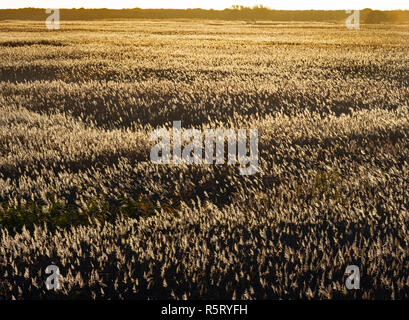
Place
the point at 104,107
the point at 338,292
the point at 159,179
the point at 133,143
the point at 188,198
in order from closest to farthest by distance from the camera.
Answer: the point at 338,292 → the point at 188,198 → the point at 159,179 → the point at 133,143 → the point at 104,107

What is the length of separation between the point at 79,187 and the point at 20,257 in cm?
139

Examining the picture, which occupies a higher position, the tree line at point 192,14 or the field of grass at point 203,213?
the tree line at point 192,14

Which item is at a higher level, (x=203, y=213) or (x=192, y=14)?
(x=192, y=14)

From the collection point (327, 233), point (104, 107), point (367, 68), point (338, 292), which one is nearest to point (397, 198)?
point (327, 233)

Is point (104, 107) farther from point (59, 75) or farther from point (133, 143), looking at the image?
point (59, 75)

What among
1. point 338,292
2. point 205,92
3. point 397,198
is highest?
point 205,92

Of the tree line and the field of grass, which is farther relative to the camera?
the tree line

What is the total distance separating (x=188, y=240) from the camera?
3.04 m

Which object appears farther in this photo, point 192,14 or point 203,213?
point 192,14

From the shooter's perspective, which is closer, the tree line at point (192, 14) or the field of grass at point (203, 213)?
the field of grass at point (203, 213)

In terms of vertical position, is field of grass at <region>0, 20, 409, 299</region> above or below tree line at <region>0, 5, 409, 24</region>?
below

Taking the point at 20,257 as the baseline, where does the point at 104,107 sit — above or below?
above
